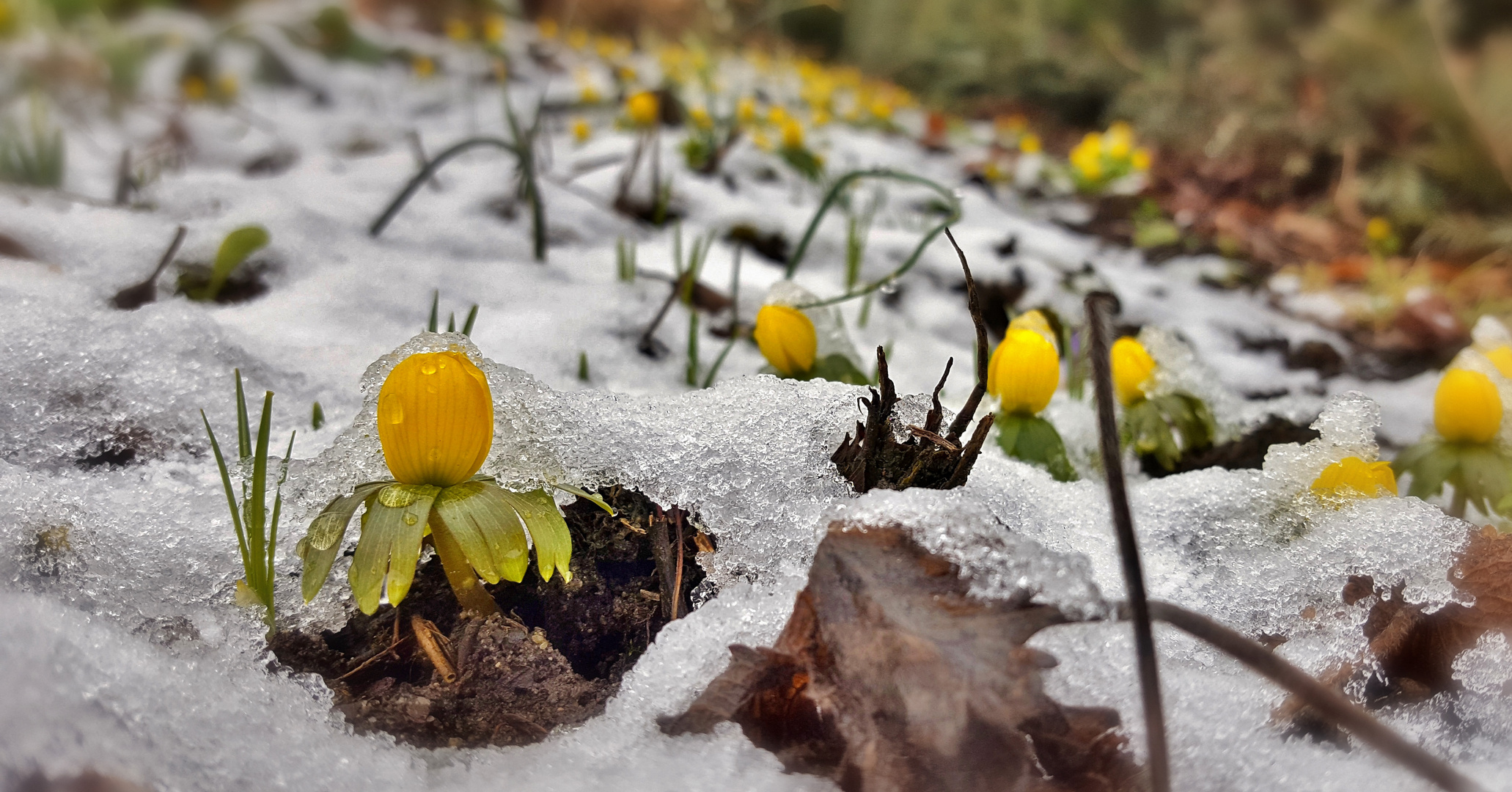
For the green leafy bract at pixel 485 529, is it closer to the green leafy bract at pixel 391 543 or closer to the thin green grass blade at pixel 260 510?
the green leafy bract at pixel 391 543

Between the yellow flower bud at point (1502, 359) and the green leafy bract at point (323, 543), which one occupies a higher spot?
the yellow flower bud at point (1502, 359)

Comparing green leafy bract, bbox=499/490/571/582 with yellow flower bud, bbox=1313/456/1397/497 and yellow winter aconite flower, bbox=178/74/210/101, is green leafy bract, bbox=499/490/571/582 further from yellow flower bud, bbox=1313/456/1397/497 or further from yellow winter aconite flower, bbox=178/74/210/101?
yellow winter aconite flower, bbox=178/74/210/101

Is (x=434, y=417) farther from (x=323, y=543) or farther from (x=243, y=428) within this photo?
(x=243, y=428)

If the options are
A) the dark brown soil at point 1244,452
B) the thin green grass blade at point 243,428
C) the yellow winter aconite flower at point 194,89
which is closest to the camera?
the thin green grass blade at point 243,428

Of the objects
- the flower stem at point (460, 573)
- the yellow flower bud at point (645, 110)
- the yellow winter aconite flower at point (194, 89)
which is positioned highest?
the yellow flower bud at point (645, 110)

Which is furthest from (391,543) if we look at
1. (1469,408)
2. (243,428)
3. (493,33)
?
(493,33)

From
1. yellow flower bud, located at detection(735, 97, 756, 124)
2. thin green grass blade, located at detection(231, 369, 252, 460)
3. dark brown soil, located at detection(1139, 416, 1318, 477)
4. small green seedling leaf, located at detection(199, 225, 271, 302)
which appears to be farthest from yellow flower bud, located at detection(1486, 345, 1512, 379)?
yellow flower bud, located at detection(735, 97, 756, 124)

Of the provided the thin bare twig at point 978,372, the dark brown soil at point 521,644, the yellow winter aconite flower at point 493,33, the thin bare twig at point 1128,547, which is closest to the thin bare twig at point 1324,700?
the thin bare twig at point 1128,547
